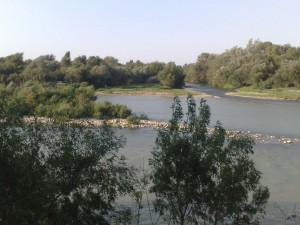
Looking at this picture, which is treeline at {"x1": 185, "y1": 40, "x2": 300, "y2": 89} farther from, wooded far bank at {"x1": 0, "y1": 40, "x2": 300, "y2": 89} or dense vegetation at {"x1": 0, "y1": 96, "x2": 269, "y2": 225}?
dense vegetation at {"x1": 0, "y1": 96, "x2": 269, "y2": 225}

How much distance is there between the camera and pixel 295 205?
18.2 meters

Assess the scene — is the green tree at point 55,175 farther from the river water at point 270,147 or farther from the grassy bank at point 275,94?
the grassy bank at point 275,94

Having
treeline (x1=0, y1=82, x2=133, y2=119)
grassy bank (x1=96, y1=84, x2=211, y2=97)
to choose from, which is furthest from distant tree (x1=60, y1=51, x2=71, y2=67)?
treeline (x1=0, y1=82, x2=133, y2=119)

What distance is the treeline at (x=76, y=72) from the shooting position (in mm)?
77562

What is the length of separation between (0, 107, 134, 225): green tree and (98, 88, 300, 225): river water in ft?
27.4

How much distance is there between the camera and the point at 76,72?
84.5 metres

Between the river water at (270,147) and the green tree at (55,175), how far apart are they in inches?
329

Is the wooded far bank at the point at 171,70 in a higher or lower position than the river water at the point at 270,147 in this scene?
higher

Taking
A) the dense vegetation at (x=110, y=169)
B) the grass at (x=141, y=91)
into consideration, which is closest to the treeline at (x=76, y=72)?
the grass at (x=141, y=91)

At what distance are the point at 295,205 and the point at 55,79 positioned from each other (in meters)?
69.7

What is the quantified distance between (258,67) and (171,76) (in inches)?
736

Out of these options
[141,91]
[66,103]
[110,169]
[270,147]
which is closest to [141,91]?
[141,91]

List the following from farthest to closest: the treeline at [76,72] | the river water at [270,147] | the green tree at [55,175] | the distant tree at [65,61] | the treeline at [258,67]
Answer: the distant tree at [65,61], the treeline at [258,67], the treeline at [76,72], the river water at [270,147], the green tree at [55,175]

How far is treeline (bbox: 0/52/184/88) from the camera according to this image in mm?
77562
